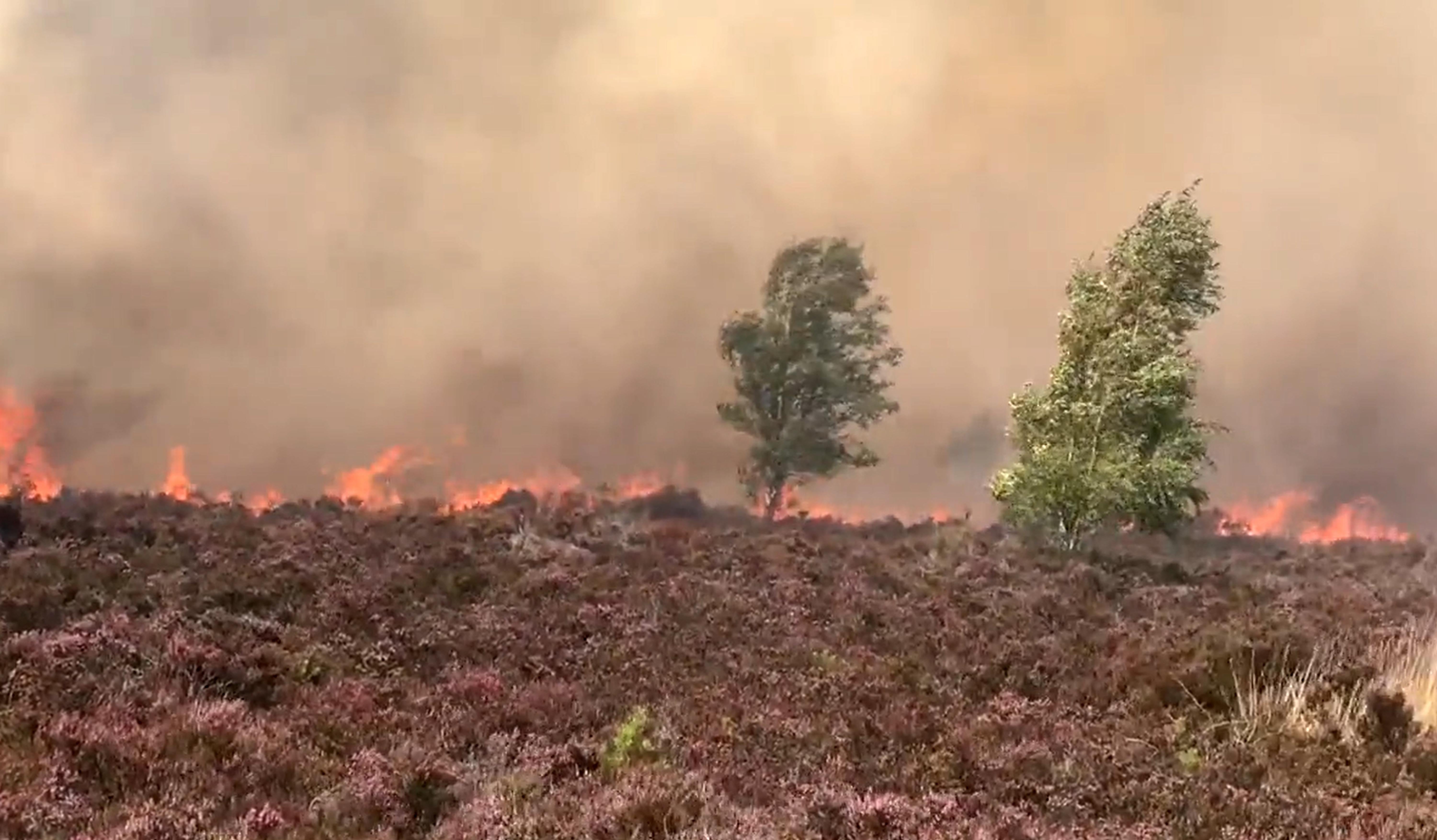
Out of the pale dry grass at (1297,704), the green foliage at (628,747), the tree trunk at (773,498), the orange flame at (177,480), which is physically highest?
the tree trunk at (773,498)

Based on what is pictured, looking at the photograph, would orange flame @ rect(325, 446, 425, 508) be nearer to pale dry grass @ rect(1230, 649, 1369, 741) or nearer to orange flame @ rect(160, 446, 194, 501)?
orange flame @ rect(160, 446, 194, 501)

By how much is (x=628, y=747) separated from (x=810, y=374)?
27.1 metres

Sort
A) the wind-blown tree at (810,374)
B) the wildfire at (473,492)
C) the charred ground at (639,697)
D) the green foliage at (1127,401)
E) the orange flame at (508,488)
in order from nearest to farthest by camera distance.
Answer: the charred ground at (639,697)
the green foliage at (1127,401)
the wildfire at (473,492)
the orange flame at (508,488)
the wind-blown tree at (810,374)

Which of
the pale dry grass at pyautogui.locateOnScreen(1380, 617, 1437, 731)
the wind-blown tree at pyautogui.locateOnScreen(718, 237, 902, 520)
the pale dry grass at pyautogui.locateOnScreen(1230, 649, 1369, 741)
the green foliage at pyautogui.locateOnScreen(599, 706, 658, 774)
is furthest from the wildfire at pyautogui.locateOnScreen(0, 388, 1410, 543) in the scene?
the pale dry grass at pyautogui.locateOnScreen(1380, 617, 1437, 731)

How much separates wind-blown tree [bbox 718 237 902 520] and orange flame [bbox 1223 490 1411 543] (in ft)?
51.3

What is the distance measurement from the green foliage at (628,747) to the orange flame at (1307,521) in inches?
1387

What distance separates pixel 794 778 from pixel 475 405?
4083 centimetres

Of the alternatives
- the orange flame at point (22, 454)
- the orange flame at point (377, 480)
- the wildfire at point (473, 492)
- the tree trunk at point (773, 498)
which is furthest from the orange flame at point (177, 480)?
the tree trunk at point (773, 498)

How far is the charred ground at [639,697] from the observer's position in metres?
6.44

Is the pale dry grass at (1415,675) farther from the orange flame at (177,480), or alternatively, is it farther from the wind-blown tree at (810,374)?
the wind-blown tree at (810,374)

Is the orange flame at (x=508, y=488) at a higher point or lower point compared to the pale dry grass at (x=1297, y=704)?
higher

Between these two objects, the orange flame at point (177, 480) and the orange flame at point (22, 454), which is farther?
the orange flame at point (177, 480)

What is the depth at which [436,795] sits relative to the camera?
663 cm

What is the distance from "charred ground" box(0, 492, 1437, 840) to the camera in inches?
254
